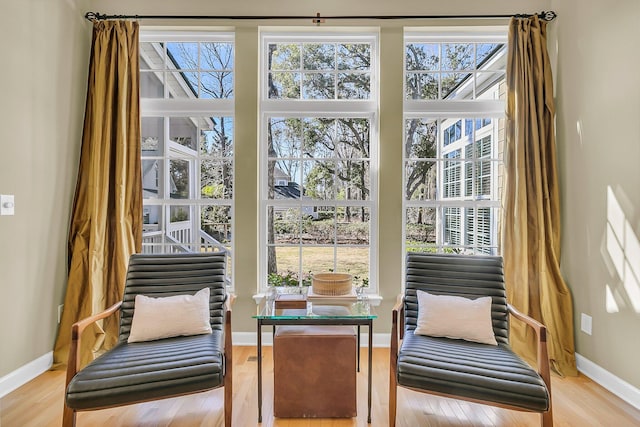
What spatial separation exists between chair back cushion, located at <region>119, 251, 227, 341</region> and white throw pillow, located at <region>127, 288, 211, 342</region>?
103 millimetres

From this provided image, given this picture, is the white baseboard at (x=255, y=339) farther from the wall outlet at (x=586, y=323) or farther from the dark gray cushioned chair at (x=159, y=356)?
the wall outlet at (x=586, y=323)

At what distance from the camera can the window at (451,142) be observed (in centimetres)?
305

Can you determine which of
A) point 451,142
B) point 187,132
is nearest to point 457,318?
point 451,142

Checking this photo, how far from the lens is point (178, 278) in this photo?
91.7 inches

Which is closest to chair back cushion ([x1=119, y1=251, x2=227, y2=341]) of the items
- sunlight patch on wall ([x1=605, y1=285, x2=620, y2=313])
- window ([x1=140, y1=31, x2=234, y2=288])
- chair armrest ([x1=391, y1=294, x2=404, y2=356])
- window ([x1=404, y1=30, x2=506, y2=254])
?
window ([x1=140, y1=31, x2=234, y2=288])

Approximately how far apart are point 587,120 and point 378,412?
254cm

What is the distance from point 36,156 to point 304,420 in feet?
8.46

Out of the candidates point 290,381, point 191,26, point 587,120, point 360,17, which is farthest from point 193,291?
point 587,120

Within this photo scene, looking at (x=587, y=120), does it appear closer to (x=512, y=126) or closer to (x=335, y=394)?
(x=512, y=126)

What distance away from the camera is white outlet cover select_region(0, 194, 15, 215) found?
218 cm

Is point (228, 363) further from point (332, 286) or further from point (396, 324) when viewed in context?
point (396, 324)

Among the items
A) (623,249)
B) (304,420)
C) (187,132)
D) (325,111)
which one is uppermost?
(325,111)

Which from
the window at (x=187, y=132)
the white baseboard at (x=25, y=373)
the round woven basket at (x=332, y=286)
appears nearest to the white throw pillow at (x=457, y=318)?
the round woven basket at (x=332, y=286)

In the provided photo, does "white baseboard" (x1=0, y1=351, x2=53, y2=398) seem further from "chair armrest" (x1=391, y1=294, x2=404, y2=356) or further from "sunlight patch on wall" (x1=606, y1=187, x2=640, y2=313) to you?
"sunlight patch on wall" (x1=606, y1=187, x2=640, y2=313)
